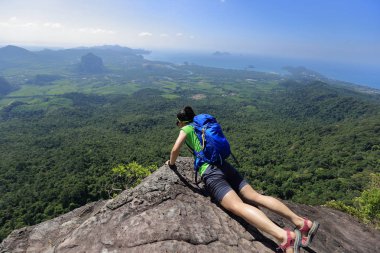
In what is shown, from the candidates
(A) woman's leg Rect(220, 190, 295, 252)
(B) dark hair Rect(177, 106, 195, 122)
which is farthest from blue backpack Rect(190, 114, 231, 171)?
(A) woman's leg Rect(220, 190, 295, 252)

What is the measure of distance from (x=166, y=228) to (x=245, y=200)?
2108 millimetres

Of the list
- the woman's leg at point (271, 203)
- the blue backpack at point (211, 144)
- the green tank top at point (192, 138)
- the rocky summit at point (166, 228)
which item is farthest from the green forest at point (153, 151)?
the woman's leg at point (271, 203)

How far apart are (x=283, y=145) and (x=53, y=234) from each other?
75989 millimetres

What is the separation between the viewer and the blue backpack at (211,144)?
19.2 feet

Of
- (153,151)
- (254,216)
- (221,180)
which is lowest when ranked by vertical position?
(153,151)

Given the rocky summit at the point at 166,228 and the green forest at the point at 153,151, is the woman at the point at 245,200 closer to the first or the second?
the rocky summit at the point at 166,228

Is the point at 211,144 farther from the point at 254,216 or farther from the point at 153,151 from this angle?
the point at 153,151

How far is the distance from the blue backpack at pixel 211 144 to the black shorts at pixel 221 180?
20 cm

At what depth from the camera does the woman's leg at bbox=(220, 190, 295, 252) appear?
14.9 ft

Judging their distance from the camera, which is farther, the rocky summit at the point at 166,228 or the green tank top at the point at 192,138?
the green tank top at the point at 192,138

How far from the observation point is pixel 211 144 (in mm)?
5852

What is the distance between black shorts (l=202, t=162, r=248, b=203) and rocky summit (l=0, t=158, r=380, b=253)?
1.70ft

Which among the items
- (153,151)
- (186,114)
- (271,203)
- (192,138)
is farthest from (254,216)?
(153,151)

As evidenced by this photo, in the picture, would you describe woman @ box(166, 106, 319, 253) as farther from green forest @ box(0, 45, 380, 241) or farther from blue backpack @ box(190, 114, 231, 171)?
green forest @ box(0, 45, 380, 241)
